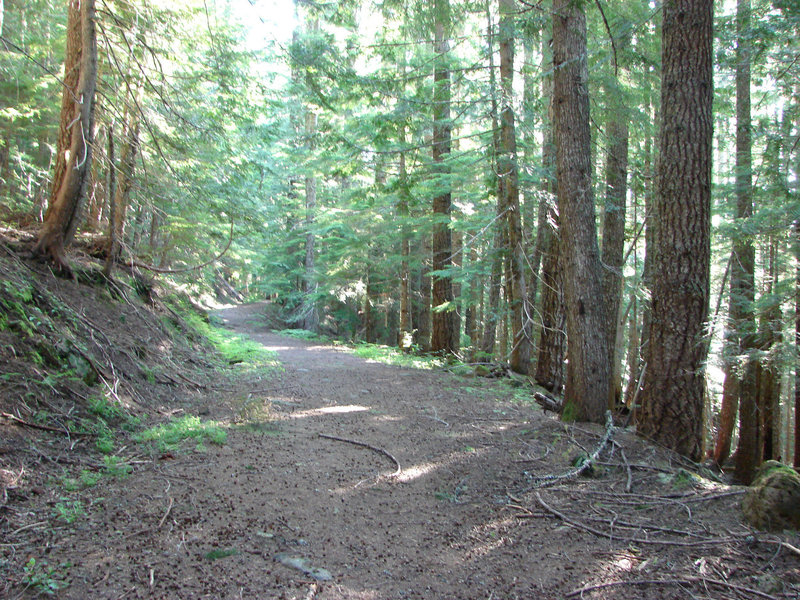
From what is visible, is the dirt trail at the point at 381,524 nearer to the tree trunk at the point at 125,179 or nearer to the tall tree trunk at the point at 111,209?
the tall tree trunk at the point at 111,209

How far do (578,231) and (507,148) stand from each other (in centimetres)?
448

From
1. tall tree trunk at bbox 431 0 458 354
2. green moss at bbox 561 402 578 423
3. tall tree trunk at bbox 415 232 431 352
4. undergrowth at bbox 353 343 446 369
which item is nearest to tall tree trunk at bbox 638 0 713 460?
green moss at bbox 561 402 578 423

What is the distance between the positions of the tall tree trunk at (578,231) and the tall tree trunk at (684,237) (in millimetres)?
786

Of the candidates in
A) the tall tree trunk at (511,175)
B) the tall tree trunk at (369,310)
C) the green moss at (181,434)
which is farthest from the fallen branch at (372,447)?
the tall tree trunk at (369,310)

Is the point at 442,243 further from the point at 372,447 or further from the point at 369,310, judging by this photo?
the point at 369,310

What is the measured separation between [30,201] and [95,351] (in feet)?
24.1

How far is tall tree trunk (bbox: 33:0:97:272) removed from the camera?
6.68 metres

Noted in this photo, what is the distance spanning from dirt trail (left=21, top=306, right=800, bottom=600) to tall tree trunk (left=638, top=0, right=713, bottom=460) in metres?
0.62

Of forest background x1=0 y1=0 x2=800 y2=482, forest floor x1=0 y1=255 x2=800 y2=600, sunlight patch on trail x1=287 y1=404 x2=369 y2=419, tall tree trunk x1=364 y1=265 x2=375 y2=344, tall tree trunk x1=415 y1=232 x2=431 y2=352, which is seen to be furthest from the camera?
tall tree trunk x1=364 y1=265 x2=375 y2=344

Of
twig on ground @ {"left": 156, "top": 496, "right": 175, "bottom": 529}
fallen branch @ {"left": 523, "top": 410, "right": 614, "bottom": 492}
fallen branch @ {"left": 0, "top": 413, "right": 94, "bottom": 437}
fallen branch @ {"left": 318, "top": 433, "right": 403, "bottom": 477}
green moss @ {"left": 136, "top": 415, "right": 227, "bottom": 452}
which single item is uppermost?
fallen branch @ {"left": 0, "top": 413, "right": 94, "bottom": 437}

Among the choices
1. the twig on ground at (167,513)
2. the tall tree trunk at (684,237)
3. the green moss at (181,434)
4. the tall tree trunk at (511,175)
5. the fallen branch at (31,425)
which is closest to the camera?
the twig on ground at (167,513)

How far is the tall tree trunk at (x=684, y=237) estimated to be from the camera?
5.53 m

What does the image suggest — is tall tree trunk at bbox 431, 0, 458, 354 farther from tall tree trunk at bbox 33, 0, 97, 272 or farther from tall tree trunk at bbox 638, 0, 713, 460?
tall tree trunk at bbox 33, 0, 97, 272

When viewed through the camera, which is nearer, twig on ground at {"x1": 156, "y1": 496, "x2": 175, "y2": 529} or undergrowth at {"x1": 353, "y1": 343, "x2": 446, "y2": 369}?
twig on ground at {"x1": 156, "y1": 496, "x2": 175, "y2": 529}
